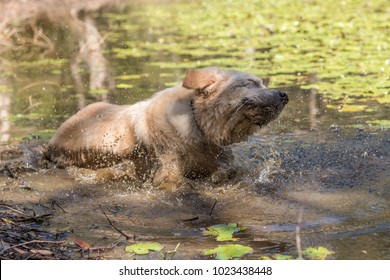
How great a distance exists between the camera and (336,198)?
6.58 meters

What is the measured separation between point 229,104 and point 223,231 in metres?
1.35

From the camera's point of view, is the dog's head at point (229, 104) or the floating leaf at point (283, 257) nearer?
the floating leaf at point (283, 257)

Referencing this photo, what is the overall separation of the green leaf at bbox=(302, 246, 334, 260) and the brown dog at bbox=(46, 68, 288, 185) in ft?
5.35

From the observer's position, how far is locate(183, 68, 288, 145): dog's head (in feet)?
21.0

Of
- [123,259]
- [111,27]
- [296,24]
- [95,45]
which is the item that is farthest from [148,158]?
[111,27]

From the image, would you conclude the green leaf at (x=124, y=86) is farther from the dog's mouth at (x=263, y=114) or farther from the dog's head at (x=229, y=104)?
the dog's mouth at (x=263, y=114)

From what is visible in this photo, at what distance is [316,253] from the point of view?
5090mm

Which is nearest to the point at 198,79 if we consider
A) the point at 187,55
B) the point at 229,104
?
the point at 229,104

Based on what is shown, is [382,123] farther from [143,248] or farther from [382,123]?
[143,248]

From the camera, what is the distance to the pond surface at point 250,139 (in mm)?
5875

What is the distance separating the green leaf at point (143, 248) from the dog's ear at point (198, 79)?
1803 millimetres

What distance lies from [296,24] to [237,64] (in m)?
5.89

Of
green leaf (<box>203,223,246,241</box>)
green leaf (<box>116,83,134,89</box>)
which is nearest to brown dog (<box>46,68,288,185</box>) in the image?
green leaf (<box>203,223,246,241</box>)

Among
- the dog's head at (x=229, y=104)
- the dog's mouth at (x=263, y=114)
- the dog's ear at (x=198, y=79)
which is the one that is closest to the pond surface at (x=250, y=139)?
the dog's head at (x=229, y=104)
